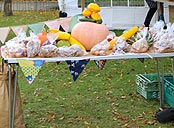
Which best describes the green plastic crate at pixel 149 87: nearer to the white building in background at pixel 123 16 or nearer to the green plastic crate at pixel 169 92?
the green plastic crate at pixel 169 92

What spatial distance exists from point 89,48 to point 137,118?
1.15m

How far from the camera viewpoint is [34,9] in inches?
630

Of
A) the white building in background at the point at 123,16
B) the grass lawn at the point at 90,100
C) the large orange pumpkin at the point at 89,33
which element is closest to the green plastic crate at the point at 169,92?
the grass lawn at the point at 90,100

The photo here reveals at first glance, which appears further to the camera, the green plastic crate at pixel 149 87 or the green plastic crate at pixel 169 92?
the green plastic crate at pixel 149 87

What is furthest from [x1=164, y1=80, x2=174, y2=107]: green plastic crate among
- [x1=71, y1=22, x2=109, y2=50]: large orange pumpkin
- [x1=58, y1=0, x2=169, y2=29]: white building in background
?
[x1=58, y1=0, x2=169, y2=29]: white building in background

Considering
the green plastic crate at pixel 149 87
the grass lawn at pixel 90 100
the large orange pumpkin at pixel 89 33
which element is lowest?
the grass lawn at pixel 90 100

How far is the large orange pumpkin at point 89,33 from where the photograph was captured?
369 cm

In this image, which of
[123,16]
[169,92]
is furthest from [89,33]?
[123,16]

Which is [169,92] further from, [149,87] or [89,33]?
[89,33]

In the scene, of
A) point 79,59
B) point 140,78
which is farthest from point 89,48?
point 140,78

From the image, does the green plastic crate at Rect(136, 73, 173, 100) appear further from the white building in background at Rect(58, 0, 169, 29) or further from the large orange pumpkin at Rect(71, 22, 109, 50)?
the white building in background at Rect(58, 0, 169, 29)

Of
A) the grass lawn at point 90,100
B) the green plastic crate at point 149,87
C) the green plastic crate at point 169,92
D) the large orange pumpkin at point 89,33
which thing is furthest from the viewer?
the green plastic crate at point 149,87

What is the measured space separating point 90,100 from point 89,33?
5.04 ft

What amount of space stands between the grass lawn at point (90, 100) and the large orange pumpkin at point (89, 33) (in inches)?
38.3
